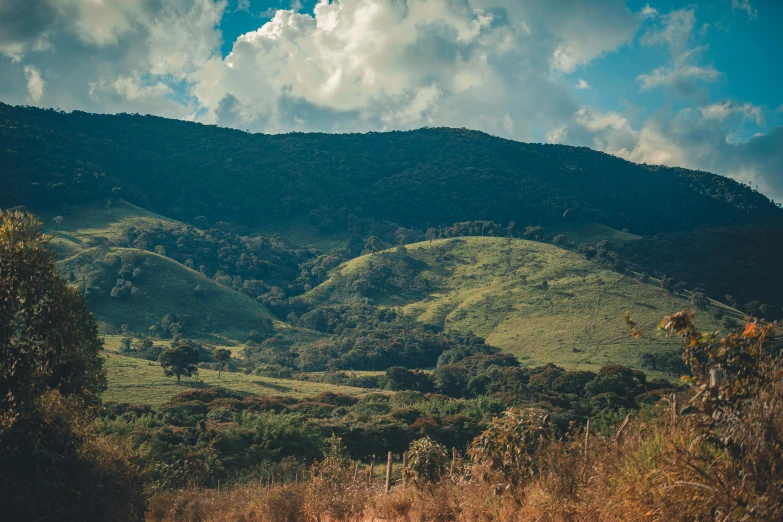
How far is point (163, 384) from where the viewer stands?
204ft

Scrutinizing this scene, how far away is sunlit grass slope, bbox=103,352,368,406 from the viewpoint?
55750 millimetres

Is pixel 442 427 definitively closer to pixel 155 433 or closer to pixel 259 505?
pixel 155 433

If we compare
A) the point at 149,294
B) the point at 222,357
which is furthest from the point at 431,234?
the point at 222,357

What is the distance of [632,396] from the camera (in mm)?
59688

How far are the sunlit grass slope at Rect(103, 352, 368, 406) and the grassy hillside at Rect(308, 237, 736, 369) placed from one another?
3712 centimetres

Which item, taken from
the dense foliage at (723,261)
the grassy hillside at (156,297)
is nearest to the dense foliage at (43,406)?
the grassy hillside at (156,297)

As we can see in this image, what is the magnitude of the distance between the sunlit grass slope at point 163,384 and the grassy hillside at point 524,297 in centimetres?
3712

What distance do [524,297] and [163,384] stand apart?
7174 centimetres

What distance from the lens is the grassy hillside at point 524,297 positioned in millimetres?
94000

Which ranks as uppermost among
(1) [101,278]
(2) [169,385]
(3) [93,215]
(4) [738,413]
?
(3) [93,215]

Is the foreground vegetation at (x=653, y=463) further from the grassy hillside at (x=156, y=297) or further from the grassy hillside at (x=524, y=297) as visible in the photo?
the grassy hillside at (x=156, y=297)

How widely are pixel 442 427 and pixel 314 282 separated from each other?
374ft

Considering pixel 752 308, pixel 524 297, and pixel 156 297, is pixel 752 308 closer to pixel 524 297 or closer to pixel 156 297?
pixel 524 297

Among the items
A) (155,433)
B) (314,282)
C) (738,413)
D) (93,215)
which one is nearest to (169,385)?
(155,433)
